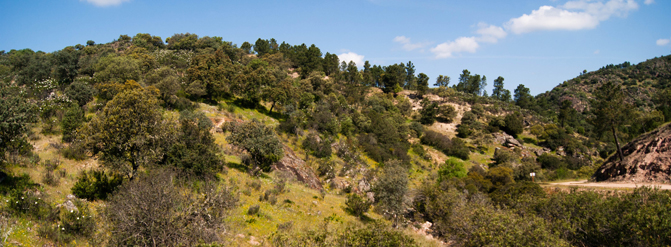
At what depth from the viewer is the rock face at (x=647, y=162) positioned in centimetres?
2220

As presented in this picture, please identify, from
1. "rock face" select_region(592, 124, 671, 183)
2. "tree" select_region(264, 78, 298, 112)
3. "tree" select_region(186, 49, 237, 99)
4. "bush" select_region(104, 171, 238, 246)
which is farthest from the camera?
"tree" select_region(264, 78, 298, 112)

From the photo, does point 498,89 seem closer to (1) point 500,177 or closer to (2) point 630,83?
(2) point 630,83

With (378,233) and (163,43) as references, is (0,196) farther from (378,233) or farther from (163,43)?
(163,43)

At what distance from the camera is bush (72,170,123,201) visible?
12094 millimetres

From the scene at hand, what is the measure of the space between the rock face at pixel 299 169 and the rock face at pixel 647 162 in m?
26.6

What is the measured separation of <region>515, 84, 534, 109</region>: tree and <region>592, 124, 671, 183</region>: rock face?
8778cm

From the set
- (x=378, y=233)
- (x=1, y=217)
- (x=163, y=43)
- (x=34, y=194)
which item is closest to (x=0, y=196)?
(x=34, y=194)

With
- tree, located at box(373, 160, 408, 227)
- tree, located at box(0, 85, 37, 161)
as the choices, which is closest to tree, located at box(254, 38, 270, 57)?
tree, located at box(373, 160, 408, 227)

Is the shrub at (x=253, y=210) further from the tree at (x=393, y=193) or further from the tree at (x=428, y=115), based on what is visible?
the tree at (x=428, y=115)

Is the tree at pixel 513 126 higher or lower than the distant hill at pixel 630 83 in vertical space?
lower

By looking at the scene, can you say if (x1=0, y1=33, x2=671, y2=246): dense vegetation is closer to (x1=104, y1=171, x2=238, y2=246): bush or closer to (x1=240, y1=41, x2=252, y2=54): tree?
(x1=104, y1=171, x2=238, y2=246): bush

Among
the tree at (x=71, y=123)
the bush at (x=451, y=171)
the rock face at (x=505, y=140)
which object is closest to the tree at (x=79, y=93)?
the tree at (x=71, y=123)

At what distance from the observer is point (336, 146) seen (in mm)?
40125

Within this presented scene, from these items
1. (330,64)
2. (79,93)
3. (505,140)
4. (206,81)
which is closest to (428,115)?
(505,140)
